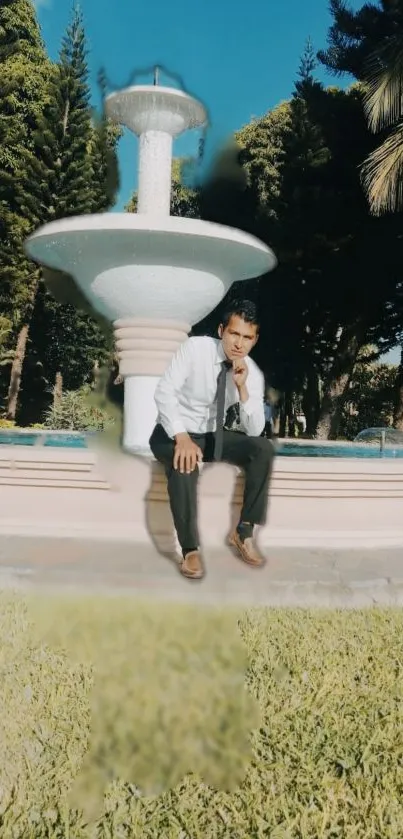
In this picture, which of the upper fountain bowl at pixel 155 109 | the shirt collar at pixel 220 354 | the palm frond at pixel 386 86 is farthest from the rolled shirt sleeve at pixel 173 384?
the palm frond at pixel 386 86

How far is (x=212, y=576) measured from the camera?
3035 millimetres

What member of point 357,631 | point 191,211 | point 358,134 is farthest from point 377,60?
point 357,631

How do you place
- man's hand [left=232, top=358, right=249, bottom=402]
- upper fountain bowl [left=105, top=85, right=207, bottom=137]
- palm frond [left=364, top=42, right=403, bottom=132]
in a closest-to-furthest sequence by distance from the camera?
man's hand [left=232, top=358, right=249, bottom=402]
upper fountain bowl [left=105, top=85, right=207, bottom=137]
palm frond [left=364, top=42, right=403, bottom=132]

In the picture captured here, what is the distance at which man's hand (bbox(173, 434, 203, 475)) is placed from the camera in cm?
279

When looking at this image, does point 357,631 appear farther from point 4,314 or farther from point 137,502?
point 4,314

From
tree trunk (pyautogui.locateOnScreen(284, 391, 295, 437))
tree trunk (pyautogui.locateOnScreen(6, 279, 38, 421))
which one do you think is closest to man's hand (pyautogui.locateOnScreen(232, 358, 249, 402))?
tree trunk (pyautogui.locateOnScreen(6, 279, 38, 421))

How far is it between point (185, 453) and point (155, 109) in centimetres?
361

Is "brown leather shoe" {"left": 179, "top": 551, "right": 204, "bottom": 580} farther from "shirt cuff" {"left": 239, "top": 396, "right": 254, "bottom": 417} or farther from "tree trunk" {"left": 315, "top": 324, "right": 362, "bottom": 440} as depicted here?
"tree trunk" {"left": 315, "top": 324, "right": 362, "bottom": 440}

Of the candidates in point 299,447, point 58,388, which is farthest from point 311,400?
point 299,447

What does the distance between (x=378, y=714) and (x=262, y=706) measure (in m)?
0.31

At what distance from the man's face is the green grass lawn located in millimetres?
987

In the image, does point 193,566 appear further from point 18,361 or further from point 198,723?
point 18,361

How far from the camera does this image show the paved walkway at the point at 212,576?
2.87 metres

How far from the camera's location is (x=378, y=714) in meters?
1.95
